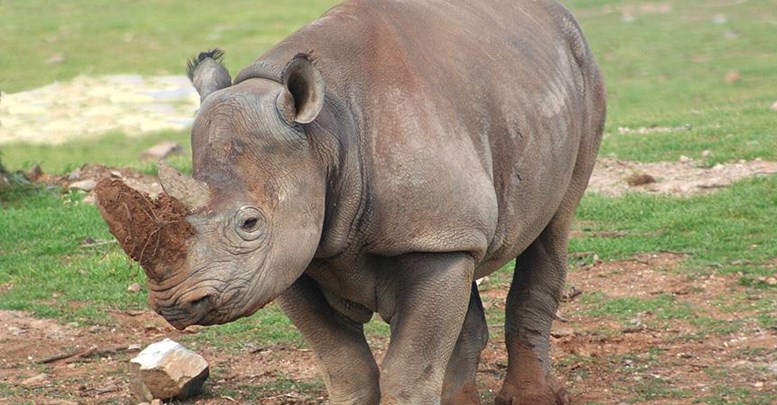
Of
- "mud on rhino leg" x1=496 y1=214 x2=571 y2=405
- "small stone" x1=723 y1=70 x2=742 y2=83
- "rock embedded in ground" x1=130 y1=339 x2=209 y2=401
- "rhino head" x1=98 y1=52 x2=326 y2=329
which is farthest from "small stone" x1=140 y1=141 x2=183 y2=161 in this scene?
"rhino head" x1=98 y1=52 x2=326 y2=329

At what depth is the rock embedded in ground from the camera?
7129 millimetres

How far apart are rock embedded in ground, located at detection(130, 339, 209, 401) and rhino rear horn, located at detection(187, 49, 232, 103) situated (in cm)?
188

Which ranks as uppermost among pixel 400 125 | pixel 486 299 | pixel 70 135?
pixel 400 125

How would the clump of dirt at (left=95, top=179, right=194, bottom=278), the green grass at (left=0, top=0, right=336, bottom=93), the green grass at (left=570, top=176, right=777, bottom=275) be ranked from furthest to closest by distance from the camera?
the green grass at (left=0, top=0, right=336, bottom=93)
the green grass at (left=570, top=176, right=777, bottom=275)
the clump of dirt at (left=95, top=179, right=194, bottom=278)

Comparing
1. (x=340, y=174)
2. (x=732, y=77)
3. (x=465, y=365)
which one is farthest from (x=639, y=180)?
(x=732, y=77)

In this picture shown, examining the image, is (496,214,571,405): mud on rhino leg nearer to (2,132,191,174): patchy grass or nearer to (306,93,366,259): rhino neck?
(306,93,366,259): rhino neck

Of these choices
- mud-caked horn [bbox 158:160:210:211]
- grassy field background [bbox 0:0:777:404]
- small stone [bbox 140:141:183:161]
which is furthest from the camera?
small stone [bbox 140:141:183:161]

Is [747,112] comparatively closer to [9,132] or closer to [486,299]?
[486,299]

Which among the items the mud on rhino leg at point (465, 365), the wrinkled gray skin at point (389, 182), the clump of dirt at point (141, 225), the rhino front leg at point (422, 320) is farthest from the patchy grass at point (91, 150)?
the clump of dirt at point (141, 225)

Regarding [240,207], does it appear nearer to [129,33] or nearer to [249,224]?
[249,224]

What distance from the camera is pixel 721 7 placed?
2900cm

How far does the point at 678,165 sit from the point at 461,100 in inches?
297

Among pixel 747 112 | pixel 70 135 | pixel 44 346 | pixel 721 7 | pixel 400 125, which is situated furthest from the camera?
pixel 721 7

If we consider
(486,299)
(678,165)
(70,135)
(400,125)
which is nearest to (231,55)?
(70,135)
